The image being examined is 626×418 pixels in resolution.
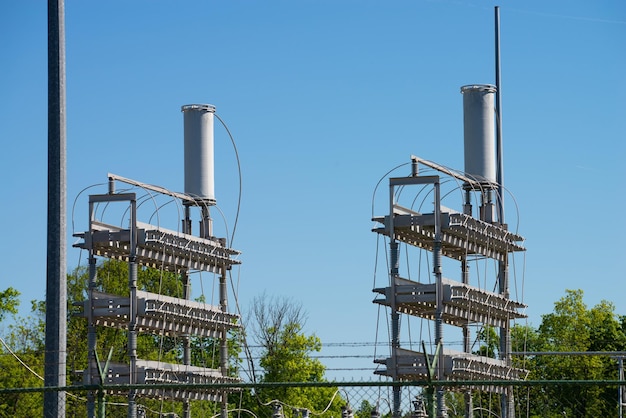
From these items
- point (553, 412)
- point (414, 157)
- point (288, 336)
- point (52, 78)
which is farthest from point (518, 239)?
point (288, 336)

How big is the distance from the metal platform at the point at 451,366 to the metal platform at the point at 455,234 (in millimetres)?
3020

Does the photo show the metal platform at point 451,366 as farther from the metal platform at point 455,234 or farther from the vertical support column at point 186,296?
the vertical support column at point 186,296

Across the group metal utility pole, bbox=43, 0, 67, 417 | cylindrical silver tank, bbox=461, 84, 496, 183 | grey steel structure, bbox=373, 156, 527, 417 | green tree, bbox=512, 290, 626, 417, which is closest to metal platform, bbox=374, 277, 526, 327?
grey steel structure, bbox=373, 156, 527, 417

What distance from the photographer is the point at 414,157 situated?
3456 cm

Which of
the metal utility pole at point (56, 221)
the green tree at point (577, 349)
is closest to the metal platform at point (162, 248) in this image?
the metal utility pole at point (56, 221)

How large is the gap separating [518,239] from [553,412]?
2597 centimetres

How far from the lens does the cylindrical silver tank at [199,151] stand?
40094 mm

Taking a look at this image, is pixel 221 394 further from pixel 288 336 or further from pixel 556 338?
pixel 556 338

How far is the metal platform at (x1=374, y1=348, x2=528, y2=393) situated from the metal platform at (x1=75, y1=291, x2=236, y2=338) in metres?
6.62

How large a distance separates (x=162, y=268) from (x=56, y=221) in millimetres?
14210

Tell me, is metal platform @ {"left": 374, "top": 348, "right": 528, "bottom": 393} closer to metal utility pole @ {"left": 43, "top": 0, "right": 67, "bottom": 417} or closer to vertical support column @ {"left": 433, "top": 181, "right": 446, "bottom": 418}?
vertical support column @ {"left": 433, "top": 181, "right": 446, "bottom": 418}

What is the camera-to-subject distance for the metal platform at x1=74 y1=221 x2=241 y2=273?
36625 mm

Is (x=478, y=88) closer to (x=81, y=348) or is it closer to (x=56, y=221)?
(x=56, y=221)

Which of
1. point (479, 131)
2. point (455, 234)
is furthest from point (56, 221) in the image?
point (479, 131)
